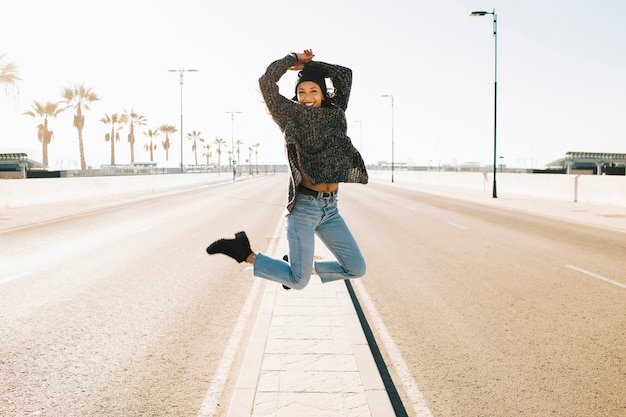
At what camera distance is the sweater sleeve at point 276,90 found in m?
3.61

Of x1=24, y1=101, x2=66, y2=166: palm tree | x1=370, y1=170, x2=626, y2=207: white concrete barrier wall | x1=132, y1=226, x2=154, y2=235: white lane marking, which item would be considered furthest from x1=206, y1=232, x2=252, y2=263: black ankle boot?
x1=24, y1=101, x2=66, y2=166: palm tree

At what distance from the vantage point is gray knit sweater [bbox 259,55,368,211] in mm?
3512

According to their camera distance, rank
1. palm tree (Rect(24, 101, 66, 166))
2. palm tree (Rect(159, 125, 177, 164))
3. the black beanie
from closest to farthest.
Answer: the black beanie
palm tree (Rect(24, 101, 66, 166))
palm tree (Rect(159, 125, 177, 164))

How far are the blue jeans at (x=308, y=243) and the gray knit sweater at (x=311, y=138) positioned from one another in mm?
121

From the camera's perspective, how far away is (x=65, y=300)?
6547mm

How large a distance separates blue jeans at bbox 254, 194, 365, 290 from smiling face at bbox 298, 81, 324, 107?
66cm

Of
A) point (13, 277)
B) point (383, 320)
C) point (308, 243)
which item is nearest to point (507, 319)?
point (383, 320)

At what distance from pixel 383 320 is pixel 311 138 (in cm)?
284

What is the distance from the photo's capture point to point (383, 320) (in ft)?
18.7

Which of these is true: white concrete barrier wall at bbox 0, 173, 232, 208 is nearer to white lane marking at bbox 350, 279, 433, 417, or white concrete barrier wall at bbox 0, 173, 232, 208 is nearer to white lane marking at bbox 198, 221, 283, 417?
white lane marking at bbox 198, 221, 283, 417

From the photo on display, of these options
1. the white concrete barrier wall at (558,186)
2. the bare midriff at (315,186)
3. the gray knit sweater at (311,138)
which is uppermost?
the gray knit sweater at (311,138)

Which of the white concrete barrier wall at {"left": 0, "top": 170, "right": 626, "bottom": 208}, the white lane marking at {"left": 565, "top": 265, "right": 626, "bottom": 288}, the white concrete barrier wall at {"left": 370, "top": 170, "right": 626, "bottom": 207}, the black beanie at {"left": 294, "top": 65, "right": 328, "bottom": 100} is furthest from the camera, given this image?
the white concrete barrier wall at {"left": 370, "top": 170, "right": 626, "bottom": 207}

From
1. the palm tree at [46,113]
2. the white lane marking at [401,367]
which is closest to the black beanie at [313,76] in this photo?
the white lane marking at [401,367]

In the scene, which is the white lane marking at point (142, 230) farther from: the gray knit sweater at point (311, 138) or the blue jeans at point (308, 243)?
the gray knit sweater at point (311, 138)
